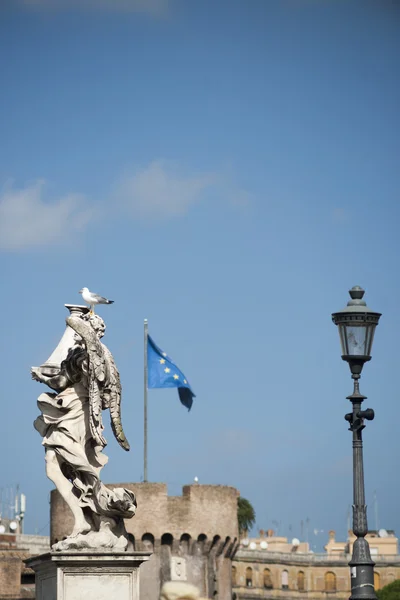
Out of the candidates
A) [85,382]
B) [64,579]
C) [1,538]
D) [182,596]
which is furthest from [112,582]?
[1,538]

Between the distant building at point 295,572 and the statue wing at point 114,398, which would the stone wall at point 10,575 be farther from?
the statue wing at point 114,398

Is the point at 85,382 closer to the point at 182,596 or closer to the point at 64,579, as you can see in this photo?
the point at 64,579

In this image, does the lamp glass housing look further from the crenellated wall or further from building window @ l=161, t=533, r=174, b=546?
building window @ l=161, t=533, r=174, b=546

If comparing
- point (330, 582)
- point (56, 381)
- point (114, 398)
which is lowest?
point (330, 582)

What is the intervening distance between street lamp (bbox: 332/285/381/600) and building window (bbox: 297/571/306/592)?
113m

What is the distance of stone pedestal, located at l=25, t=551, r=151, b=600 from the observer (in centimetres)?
952

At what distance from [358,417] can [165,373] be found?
44.2 metres

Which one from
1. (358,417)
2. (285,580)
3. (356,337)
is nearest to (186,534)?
(358,417)

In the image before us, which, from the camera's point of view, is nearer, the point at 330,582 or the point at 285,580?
the point at 285,580

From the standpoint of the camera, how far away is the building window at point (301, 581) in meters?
124

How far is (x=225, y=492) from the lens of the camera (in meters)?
62.2

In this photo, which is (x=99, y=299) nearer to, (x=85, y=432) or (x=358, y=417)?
(x=85, y=432)

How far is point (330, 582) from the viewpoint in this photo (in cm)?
12500

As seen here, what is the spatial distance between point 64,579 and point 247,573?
11011 cm
